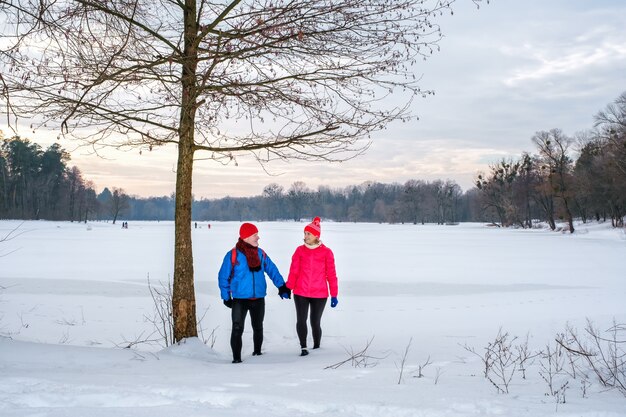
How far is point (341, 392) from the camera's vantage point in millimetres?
3725

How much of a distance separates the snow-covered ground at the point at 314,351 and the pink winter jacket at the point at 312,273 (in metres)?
0.83

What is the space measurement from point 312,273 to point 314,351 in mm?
1088

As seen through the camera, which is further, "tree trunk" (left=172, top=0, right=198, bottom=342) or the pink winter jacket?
the pink winter jacket

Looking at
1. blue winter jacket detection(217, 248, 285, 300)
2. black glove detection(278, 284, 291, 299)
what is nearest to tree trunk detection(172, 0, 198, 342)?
blue winter jacket detection(217, 248, 285, 300)

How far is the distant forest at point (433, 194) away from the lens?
55500 millimetres

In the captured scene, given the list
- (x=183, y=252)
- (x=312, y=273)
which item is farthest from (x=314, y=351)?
(x=183, y=252)

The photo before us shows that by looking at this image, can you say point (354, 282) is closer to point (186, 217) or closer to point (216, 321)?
point (216, 321)

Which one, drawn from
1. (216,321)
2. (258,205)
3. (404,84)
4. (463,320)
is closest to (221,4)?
(404,84)

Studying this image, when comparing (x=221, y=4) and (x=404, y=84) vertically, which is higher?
(x=221, y=4)

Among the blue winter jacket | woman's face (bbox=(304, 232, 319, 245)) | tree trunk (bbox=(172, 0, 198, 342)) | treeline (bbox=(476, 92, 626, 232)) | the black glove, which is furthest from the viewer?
treeline (bbox=(476, 92, 626, 232))

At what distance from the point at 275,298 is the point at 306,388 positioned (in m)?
7.96

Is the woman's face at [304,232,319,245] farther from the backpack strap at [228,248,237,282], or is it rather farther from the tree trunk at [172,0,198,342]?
the tree trunk at [172,0,198,342]

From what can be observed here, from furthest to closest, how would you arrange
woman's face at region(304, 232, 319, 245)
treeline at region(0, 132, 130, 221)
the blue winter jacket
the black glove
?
1. treeline at region(0, 132, 130, 221)
2. woman's face at region(304, 232, 319, 245)
3. the black glove
4. the blue winter jacket

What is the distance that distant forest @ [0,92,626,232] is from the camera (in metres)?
55.5
